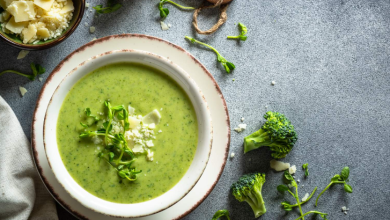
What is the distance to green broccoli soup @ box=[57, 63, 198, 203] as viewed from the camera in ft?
6.45

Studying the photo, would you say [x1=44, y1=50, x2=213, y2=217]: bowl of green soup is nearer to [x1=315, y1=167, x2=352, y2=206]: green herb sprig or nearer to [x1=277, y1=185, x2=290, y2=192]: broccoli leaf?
[x1=277, y1=185, x2=290, y2=192]: broccoli leaf

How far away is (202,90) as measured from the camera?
2.15m

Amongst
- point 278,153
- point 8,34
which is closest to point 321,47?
point 278,153

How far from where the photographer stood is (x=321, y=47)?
2.55 meters

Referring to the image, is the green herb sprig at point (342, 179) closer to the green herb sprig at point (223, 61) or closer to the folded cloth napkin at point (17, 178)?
the green herb sprig at point (223, 61)

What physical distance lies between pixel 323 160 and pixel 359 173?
29cm

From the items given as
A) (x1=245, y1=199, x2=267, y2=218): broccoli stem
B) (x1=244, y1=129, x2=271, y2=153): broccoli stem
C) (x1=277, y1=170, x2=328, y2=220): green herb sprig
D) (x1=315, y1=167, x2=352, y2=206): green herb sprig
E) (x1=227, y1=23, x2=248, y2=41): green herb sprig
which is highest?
(x1=227, y1=23, x2=248, y2=41): green herb sprig

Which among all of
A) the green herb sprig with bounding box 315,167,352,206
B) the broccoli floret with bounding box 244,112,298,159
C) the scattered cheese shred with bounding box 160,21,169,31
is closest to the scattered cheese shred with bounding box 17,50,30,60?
the scattered cheese shred with bounding box 160,21,169,31

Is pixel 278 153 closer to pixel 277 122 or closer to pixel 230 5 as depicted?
pixel 277 122

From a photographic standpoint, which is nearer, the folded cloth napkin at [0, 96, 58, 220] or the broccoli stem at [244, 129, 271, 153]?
the folded cloth napkin at [0, 96, 58, 220]

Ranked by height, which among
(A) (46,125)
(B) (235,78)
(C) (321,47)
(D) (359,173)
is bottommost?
(D) (359,173)

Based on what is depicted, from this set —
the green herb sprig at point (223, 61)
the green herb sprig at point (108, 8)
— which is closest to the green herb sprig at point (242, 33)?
the green herb sprig at point (223, 61)

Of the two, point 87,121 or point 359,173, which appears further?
point 359,173

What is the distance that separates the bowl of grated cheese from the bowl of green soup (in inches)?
16.5
